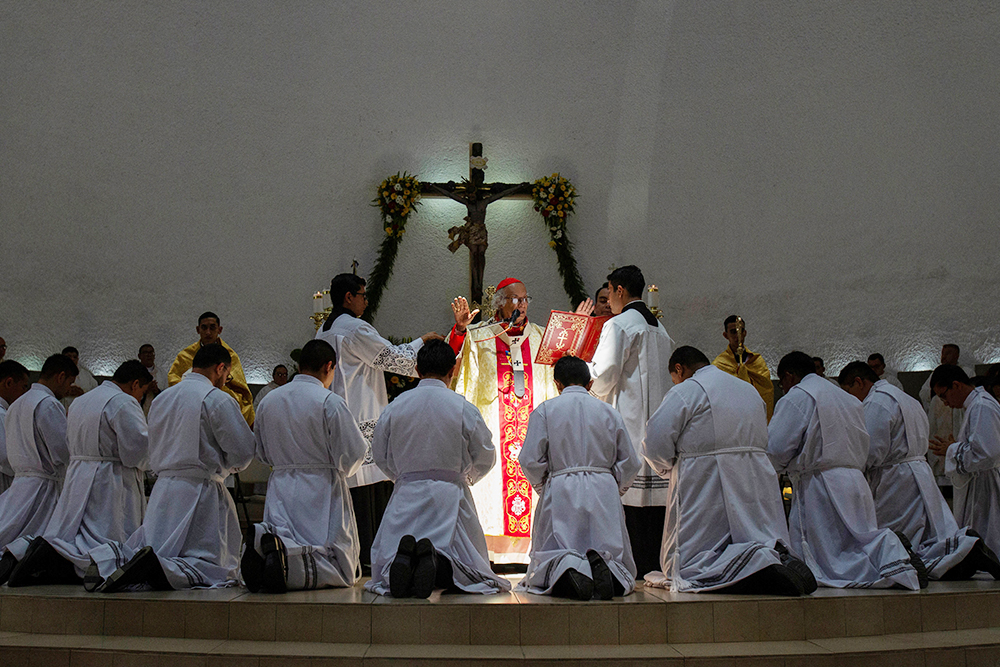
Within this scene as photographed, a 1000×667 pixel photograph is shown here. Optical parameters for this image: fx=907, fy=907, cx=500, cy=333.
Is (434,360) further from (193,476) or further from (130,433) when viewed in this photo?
(130,433)

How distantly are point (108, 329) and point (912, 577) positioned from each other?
8356 millimetres

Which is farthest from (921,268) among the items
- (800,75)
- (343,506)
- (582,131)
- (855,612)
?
(343,506)

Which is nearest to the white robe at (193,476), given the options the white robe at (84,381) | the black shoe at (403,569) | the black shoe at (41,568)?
the black shoe at (41,568)

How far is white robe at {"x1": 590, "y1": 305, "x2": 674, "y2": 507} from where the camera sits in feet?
20.3

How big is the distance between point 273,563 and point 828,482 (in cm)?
334

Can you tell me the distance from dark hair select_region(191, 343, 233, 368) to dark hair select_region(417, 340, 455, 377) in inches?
51.1

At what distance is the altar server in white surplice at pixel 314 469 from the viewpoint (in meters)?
5.33

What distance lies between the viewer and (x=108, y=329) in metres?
9.98

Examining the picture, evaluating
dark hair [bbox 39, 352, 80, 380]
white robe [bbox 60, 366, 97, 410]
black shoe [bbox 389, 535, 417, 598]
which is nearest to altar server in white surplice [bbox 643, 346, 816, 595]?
black shoe [bbox 389, 535, 417, 598]

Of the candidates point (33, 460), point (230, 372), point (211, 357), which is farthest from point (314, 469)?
point (230, 372)

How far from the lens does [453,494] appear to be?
518 cm

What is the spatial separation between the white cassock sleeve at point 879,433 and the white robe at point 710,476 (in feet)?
3.87

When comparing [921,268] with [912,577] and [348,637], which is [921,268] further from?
[348,637]

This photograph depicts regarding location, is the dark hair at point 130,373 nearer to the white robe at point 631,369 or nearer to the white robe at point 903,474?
the white robe at point 631,369
